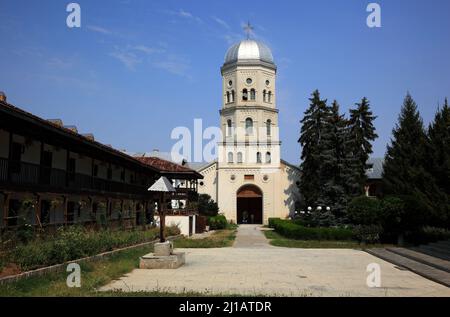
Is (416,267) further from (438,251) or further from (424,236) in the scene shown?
(424,236)

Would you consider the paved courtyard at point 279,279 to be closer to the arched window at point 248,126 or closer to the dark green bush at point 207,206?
the dark green bush at point 207,206

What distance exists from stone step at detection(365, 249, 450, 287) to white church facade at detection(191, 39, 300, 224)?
90.4ft

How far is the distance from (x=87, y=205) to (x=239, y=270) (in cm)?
1288

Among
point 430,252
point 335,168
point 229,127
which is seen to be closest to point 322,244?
point 430,252

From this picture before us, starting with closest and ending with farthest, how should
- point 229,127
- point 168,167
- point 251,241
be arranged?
point 251,241
point 168,167
point 229,127

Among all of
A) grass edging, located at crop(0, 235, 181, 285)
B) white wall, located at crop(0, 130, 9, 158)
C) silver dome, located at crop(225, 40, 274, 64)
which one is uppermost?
silver dome, located at crop(225, 40, 274, 64)

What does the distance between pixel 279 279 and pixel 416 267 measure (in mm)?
5780

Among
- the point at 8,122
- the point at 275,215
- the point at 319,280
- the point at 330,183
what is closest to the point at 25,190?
the point at 8,122

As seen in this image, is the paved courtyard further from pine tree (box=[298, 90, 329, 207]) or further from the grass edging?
pine tree (box=[298, 90, 329, 207])

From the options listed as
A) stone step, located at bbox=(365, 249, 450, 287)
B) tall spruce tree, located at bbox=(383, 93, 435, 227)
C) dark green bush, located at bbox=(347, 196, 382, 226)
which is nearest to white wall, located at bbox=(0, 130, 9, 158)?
→ stone step, located at bbox=(365, 249, 450, 287)

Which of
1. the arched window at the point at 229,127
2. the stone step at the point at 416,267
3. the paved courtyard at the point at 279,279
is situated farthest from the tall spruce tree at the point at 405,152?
the paved courtyard at the point at 279,279

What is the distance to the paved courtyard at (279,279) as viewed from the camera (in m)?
11.2

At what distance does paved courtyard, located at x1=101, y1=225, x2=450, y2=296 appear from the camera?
11.2 metres

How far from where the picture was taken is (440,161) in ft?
92.8
